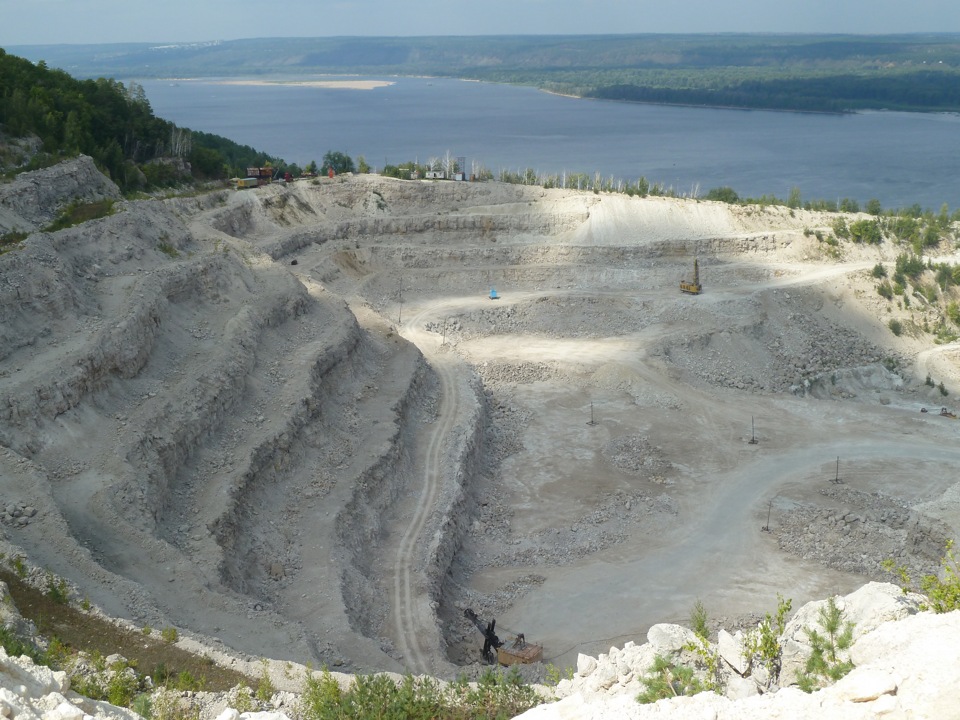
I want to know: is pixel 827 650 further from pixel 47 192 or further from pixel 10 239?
pixel 47 192

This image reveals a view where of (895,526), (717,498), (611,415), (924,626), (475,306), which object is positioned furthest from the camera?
(475,306)

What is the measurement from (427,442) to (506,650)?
10408 mm

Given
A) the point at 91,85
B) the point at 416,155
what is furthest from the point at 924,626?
the point at 416,155

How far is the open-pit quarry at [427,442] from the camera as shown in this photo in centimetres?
2006

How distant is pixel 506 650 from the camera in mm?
21031

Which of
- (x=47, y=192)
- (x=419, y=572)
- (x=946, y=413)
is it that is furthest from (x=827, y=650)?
(x=946, y=413)

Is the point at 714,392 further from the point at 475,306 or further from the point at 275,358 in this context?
the point at 275,358

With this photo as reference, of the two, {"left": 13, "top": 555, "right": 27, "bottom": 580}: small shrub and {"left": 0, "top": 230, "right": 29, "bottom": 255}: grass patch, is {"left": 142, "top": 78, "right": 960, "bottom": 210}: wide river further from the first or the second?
{"left": 13, "top": 555, "right": 27, "bottom": 580}: small shrub

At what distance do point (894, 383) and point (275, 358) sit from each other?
28584 mm

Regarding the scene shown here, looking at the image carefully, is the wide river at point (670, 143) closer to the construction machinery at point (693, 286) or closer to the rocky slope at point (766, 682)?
the construction machinery at point (693, 286)

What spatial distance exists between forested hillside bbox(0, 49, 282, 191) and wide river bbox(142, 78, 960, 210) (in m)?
44.7

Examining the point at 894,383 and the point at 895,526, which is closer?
the point at 895,526

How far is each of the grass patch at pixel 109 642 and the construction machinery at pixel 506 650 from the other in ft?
25.7

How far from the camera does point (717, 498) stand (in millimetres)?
30234
